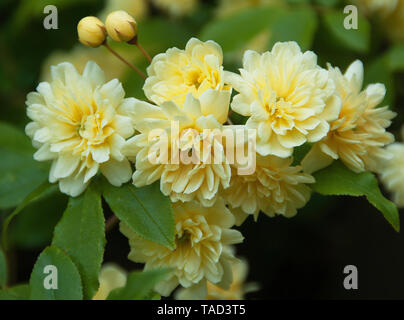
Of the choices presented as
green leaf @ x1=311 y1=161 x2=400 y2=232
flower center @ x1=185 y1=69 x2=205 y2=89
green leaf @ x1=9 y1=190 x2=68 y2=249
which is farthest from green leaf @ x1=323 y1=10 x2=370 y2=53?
green leaf @ x1=9 y1=190 x2=68 y2=249

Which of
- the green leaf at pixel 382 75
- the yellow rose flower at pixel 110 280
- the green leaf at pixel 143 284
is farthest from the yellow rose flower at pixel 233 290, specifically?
the green leaf at pixel 382 75

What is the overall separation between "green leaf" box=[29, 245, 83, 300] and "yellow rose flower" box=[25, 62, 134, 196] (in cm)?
13

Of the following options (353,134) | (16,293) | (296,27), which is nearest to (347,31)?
(296,27)

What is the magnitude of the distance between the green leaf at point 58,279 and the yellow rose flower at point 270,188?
1.02 ft

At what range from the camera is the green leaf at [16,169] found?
3.92 ft

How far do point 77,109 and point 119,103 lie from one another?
0.09 m

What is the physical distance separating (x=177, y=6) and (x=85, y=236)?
1016mm

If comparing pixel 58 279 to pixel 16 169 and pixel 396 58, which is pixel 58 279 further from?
pixel 396 58

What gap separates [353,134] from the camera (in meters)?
Result: 1.03

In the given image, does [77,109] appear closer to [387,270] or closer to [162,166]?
[162,166]

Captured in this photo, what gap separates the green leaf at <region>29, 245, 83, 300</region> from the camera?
0.98 metres

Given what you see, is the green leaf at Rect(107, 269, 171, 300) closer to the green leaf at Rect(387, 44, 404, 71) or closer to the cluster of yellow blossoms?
the cluster of yellow blossoms

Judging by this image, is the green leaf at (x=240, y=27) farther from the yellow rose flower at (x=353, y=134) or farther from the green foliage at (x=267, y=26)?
the yellow rose flower at (x=353, y=134)

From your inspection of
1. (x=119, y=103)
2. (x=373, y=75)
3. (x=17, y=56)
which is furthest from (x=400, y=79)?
(x=17, y=56)
